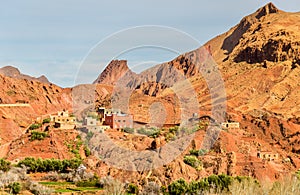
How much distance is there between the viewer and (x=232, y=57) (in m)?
122

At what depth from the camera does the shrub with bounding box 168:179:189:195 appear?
3584 centimetres

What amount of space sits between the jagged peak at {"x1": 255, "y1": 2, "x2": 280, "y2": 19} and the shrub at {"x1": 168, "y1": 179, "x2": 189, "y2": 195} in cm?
10380

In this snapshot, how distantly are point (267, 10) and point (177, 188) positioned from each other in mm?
108593

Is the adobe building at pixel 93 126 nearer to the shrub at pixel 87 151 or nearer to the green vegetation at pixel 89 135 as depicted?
the green vegetation at pixel 89 135

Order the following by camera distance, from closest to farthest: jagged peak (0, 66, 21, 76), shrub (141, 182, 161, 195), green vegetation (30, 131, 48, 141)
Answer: shrub (141, 182, 161, 195) → green vegetation (30, 131, 48, 141) → jagged peak (0, 66, 21, 76)

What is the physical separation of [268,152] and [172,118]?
14130 millimetres

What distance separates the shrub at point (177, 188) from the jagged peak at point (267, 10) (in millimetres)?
103801

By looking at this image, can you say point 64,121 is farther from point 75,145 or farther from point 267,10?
point 267,10

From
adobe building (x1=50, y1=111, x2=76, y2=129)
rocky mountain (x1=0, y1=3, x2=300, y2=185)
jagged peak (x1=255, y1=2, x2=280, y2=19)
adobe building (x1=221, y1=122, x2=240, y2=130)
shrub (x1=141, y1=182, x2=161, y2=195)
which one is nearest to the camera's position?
shrub (x1=141, y1=182, x2=161, y2=195)

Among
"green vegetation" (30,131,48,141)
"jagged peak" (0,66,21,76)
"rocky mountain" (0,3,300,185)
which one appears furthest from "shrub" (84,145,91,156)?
"jagged peak" (0,66,21,76)

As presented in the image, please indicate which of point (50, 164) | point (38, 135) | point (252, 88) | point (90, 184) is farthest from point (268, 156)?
point (252, 88)

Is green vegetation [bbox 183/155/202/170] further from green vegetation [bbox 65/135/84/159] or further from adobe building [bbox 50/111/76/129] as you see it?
adobe building [bbox 50/111/76/129]

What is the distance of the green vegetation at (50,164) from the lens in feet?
150

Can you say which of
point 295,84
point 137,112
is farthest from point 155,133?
point 295,84
